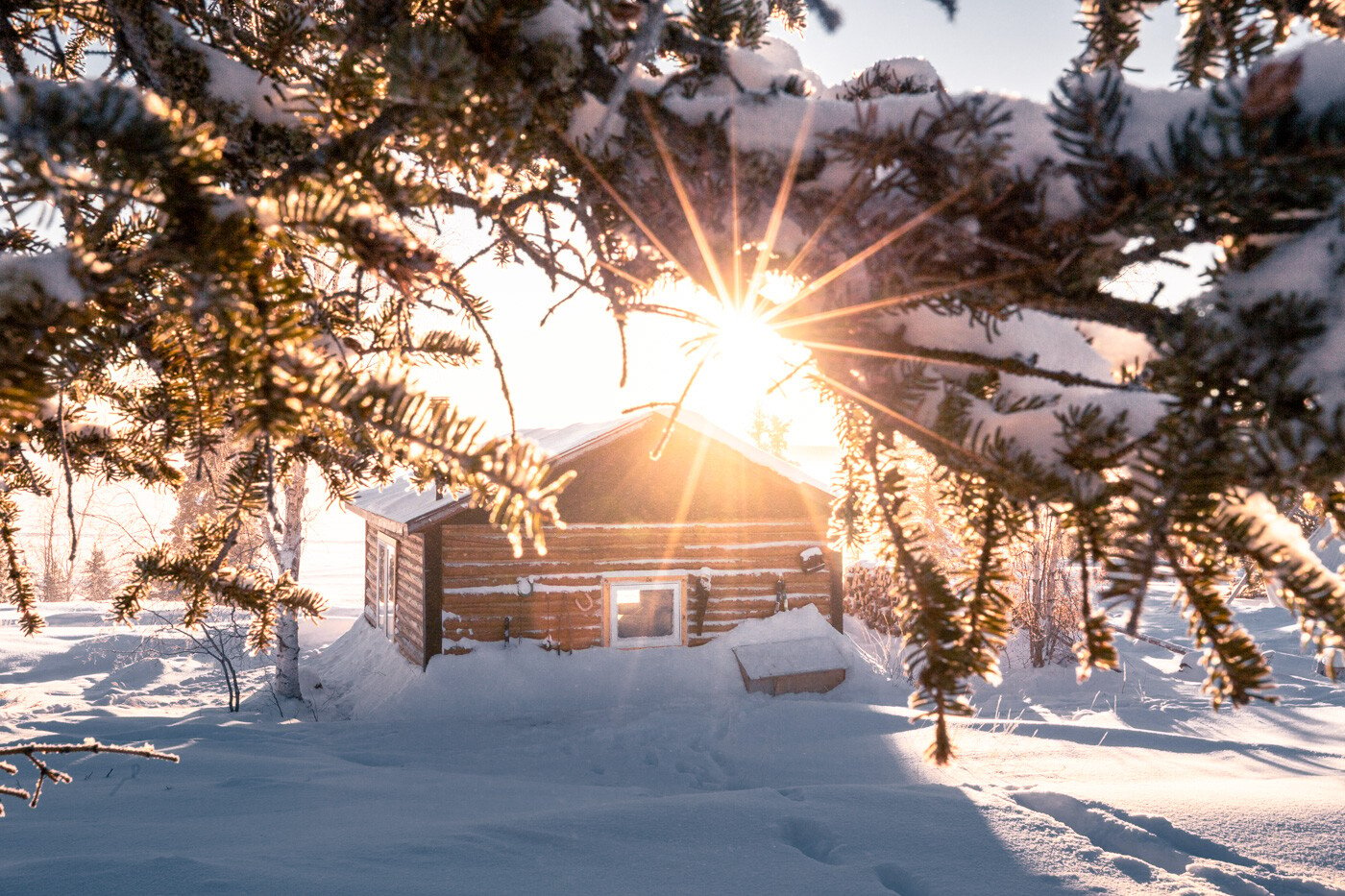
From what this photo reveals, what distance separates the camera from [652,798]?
5.40 meters

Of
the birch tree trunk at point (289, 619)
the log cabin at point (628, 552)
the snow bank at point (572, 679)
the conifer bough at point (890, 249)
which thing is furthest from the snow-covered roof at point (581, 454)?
the conifer bough at point (890, 249)

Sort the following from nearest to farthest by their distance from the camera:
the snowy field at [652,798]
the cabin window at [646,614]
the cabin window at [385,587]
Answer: the snowy field at [652,798]
the cabin window at [646,614]
the cabin window at [385,587]

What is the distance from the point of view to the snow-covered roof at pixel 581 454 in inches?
466

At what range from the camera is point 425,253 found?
1.13m

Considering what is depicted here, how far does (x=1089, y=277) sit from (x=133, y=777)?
7085mm

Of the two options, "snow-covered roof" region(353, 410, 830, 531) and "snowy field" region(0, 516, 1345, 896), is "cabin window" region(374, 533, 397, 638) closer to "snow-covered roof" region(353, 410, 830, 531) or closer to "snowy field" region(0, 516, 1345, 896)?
"snow-covered roof" region(353, 410, 830, 531)

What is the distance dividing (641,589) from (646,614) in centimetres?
419

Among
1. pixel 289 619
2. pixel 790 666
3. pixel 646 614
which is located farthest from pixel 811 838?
pixel 646 614

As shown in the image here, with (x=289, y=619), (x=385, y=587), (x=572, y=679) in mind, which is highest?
(x=385, y=587)

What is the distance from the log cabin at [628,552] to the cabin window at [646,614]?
0.13 ft

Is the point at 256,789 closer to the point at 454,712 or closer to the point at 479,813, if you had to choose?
the point at 479,813

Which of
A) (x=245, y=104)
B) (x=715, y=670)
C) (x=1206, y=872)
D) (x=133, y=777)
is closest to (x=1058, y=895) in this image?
(x=1206, y=872)

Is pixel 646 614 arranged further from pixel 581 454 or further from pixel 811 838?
pixel 811 838

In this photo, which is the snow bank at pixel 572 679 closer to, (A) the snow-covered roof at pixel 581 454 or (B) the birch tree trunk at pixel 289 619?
(B) the birch tree trunk at pixel 289 619
